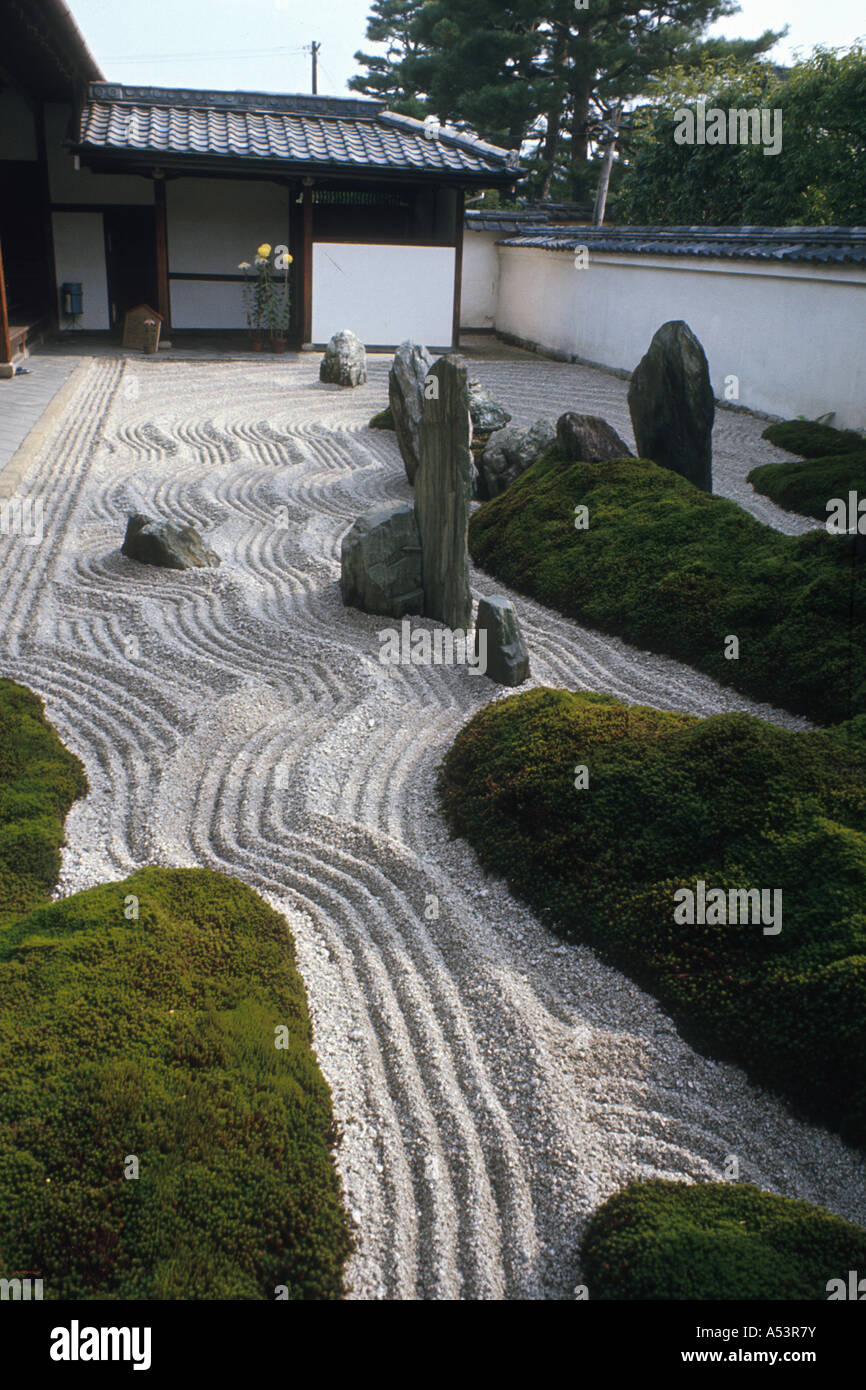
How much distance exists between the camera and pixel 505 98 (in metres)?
28.3

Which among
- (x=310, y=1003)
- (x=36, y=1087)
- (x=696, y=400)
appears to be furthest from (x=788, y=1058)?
(x=696, y=400)

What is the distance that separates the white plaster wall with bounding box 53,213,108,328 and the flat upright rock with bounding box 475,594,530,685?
16787 mm

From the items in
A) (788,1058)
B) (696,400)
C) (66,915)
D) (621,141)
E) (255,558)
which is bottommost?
(788,1058)

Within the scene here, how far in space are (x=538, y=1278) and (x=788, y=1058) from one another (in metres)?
1.19

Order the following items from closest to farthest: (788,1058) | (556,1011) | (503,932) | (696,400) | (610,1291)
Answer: (610,1291) → (788,1058) → (556,1011) → (503,932) → (696,400)

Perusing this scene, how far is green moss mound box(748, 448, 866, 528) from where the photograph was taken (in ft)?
33.5

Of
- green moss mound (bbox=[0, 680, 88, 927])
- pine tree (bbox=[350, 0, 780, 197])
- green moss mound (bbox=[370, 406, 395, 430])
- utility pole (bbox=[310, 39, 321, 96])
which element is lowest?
green moss mound (bbox=[0, 680, 88, 927])

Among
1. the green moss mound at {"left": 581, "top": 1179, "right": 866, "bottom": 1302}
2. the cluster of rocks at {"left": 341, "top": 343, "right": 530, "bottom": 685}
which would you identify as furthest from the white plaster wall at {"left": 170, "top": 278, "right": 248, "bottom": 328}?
the green moss mound at {"left": 581, "top": 1179, "right": 866, "bottom": 1302}

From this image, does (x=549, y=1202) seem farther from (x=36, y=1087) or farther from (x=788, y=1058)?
(x=36, y=1087)

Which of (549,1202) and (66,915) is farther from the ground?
(66,915)

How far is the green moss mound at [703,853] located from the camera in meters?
3.58

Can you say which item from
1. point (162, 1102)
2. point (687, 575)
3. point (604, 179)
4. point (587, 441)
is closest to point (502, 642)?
point (687, 575)

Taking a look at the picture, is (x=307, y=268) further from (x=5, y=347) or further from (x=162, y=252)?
(x=5, y=347)

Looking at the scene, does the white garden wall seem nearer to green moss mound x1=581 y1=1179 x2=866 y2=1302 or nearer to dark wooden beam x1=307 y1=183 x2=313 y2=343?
dark wooden beam x1=307 y1=183 x2=313 y2=343
